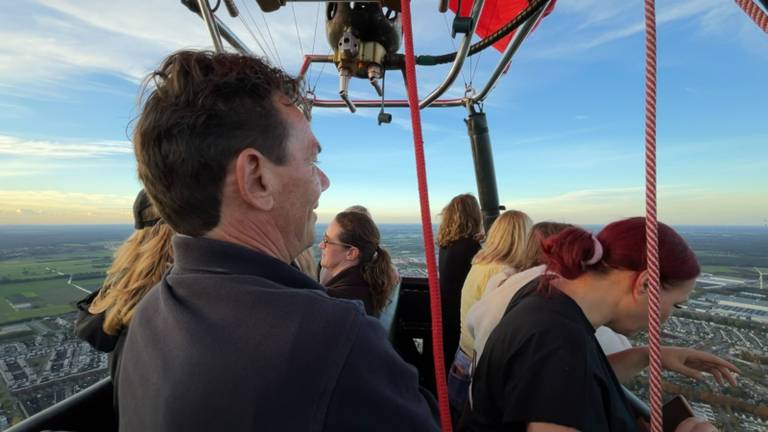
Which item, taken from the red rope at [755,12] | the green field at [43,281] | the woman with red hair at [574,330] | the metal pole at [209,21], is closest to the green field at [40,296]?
the green field at [43,281]

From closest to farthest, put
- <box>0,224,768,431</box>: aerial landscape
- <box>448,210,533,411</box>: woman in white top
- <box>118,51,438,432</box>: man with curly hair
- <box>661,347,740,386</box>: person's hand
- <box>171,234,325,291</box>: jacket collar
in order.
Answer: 1. <box>118,51,438,432</box>: man with curly hair
2. <box>171,234,325,291</box>: jacket collar
3. <box>661,347,740,386</box>: person's hand
4. <box>0,224,768,431</box>: aerial landscape
5. <box>448,210,533,411</box>: woman in white top

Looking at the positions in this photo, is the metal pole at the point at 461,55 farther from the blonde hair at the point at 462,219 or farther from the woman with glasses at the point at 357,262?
the blonde hair at the point at 462,219

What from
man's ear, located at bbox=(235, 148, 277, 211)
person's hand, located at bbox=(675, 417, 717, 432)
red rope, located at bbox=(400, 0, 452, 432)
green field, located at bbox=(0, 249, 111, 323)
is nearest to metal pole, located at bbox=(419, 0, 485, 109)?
red rope, located at bbox=(400, 0, 452, 432)

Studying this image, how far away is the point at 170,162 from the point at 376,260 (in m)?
1.74

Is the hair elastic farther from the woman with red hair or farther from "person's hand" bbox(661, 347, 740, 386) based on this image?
"person's hand" bbox(661, 347, 740, 386)

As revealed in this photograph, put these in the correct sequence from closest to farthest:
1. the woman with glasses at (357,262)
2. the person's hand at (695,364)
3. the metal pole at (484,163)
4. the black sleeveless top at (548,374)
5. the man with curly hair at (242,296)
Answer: the man with curly hair at (242,296) < the black sleeveless top at (548,374) < the person's hand at (695,364) < the woman with glasses at (357,262) < the metal pole at (484,163)

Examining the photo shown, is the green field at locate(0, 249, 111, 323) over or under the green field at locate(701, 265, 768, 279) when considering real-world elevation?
over

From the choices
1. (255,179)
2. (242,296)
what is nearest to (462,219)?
(255,179)

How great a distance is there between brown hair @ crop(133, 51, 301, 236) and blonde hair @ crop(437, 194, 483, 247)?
2.53 metres

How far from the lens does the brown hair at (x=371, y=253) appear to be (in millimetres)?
2322

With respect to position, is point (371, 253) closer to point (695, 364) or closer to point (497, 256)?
point (497, 256)

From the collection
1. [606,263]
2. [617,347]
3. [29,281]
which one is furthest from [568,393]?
[29,281]

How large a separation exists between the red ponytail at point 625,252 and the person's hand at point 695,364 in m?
0.51

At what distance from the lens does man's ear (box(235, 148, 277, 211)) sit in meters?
0.71
